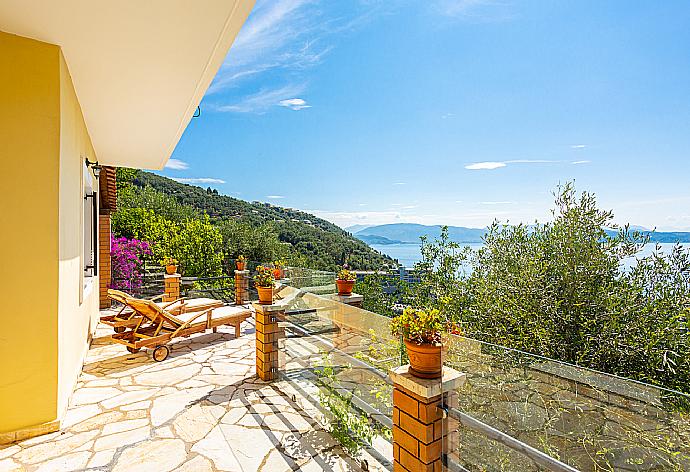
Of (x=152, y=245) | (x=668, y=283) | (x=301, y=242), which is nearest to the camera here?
(x=668, y=283)

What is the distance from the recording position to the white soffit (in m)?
2.60

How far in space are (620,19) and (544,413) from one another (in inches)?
344

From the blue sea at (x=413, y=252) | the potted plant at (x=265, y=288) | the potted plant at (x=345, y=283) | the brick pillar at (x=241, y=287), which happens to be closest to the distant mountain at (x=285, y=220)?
the blue sea at (x=413, y=252)

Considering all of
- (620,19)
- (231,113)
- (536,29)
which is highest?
(231,113)

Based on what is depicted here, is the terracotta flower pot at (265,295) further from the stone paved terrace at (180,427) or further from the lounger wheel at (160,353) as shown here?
the lounger wheel at (160,353)

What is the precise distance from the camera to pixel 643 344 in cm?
378

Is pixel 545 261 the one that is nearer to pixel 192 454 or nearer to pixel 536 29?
pixel 192 454

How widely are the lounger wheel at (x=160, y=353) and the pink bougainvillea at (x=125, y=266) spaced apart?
470cm

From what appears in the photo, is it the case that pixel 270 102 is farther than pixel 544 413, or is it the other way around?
pixel 270 102

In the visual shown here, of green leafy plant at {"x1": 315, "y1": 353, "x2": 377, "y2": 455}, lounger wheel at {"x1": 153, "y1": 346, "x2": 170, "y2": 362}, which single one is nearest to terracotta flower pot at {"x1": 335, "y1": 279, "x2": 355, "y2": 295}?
green leafy plant at {"x1": 315, "y1": 353, "x2": 377, "y2": 455}

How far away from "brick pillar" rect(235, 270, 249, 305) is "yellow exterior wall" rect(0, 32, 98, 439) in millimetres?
5423

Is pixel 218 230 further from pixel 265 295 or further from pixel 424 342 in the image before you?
pixel 424 342

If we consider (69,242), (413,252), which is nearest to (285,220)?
(413,252)

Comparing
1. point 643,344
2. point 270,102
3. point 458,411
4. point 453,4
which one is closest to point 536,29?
point 453,4
